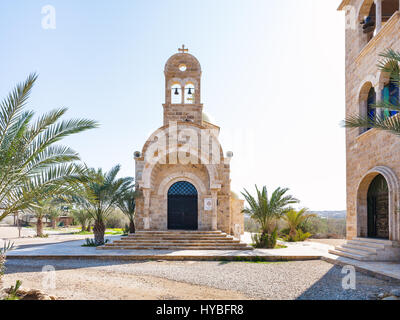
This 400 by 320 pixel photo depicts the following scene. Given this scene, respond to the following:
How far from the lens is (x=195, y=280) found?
7.73 metres

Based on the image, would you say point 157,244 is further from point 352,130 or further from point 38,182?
point 352,130

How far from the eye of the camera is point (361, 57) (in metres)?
12.4

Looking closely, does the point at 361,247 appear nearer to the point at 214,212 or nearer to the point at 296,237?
the point at 214,212

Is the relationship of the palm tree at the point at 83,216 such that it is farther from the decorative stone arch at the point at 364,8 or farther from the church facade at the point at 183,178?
the decorative stone arch at the point at 364,8

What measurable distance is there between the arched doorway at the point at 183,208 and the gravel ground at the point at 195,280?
17.3 feet

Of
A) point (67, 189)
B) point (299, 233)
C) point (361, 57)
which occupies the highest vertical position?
point (361, 57)

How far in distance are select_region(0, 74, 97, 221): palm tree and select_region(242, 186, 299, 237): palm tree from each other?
909 cm

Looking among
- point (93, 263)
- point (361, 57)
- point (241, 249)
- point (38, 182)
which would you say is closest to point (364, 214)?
point (241, 249)

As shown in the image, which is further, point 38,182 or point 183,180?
point 183,180

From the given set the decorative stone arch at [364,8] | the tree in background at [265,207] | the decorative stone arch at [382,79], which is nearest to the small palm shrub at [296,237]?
the tree in background at [265,207]

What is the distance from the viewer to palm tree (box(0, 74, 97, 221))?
6270 millimetres
